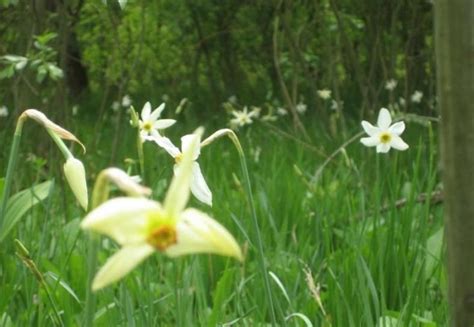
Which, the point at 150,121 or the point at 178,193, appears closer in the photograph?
the point at 178,193

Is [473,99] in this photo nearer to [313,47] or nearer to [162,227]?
[162,227]

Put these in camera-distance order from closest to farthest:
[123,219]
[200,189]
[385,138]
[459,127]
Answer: [123,219], [459,127], [200,189], [385,138]

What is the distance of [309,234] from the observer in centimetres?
266

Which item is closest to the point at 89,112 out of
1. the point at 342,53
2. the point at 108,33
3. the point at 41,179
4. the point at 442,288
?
the point at 108,33

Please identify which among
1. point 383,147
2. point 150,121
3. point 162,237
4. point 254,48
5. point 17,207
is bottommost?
point 254,48

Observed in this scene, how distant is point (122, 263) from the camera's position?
0.60 meters

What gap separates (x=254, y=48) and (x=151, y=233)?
7.89 meters

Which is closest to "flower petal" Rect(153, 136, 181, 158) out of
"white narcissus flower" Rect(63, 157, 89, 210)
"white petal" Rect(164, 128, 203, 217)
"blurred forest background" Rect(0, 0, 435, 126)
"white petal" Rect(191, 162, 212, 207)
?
"white petal" Rect(191, 162, 212, 207)

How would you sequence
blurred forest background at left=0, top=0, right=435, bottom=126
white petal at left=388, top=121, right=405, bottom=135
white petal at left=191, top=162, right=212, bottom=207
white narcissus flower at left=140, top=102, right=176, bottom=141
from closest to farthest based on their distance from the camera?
1. white petal at left=191, top=162, right=212, bottom=207
2. white narcissus flower at left=140, top=102, right=176, bottom=141
3. white petal at left=388, top=121, right=405, bottom=135
4. blurred forest background at left=0, top=0, right=435, bottom=126

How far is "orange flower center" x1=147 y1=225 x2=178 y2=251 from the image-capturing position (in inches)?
23.7

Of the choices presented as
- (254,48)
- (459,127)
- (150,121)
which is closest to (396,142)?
(150,121)

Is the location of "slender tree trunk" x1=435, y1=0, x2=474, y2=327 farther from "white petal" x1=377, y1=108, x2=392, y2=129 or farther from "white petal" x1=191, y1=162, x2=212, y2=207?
"white petal" x1=377, y1=108, x2=392, y2=129

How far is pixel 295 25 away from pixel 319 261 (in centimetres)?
494

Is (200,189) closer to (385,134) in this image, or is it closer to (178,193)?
(178,193)
